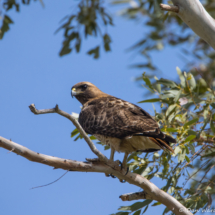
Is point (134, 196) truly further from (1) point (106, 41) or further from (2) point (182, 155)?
(1) point (106, 41)

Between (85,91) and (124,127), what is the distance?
1395 mm

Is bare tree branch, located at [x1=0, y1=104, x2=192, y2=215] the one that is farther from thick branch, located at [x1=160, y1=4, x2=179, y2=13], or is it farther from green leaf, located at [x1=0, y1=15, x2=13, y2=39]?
green leaf, located at [x1=0, y1=15, x2=13, y2=39]

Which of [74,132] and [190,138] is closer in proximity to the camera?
[190,138]

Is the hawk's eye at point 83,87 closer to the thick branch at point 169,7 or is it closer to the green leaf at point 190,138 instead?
the green leaf at point 190,138

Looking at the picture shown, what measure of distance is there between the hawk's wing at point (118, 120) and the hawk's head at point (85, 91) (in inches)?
25.5

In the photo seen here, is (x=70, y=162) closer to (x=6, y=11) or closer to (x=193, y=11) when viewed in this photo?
(x=193, y=11)

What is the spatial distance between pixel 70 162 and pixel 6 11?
3886mm

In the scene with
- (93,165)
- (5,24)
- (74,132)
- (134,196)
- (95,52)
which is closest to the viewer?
(93,165)

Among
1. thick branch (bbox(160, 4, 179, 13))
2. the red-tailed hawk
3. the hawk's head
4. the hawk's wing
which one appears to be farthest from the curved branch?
the hawk's head

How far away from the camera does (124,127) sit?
3041 millimetres

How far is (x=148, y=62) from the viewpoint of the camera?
217 inches

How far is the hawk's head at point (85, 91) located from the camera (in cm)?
427

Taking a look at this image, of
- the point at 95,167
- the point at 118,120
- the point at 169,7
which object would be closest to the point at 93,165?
the point at 95,167

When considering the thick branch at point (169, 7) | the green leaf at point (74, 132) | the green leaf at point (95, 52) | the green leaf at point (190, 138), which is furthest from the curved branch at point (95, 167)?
the green leaf at point (95, 52)
